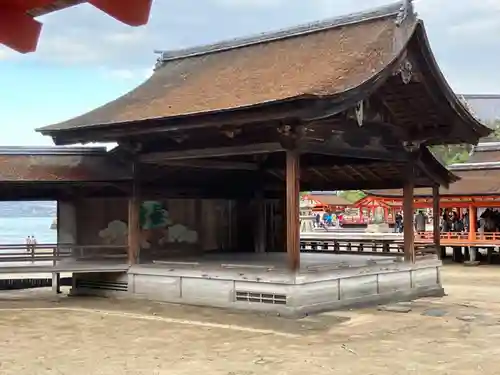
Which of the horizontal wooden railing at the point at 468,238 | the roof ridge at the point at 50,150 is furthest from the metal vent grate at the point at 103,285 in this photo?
the horizontal wooden railing at the point at 468,238

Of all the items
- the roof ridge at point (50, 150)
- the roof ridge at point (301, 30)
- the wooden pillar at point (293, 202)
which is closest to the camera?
the wooden pillar at point (293, 202)

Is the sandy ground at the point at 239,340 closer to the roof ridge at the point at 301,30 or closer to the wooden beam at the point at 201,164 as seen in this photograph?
the wooden beam at the point at 201,164

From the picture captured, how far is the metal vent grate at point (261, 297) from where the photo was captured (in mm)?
13539

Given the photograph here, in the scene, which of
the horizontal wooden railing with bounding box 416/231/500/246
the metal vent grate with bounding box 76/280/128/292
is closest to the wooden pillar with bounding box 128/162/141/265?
the metal vent grate with bounding box 76/280/128/292

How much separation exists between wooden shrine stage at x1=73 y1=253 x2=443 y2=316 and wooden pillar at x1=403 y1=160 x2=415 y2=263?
274mm

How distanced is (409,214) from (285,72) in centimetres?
450

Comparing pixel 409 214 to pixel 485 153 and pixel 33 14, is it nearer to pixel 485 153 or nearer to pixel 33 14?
pixel 33 14

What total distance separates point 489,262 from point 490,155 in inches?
257

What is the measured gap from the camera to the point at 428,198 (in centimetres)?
2880

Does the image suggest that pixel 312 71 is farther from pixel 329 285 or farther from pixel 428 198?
pixel 428 198

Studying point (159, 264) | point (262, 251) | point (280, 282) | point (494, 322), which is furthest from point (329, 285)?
point (262, 251)

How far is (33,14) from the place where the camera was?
2.53 meters

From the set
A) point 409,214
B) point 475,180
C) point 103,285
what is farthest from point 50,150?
point 475,180

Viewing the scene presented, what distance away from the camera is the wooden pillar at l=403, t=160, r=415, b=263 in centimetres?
1656
